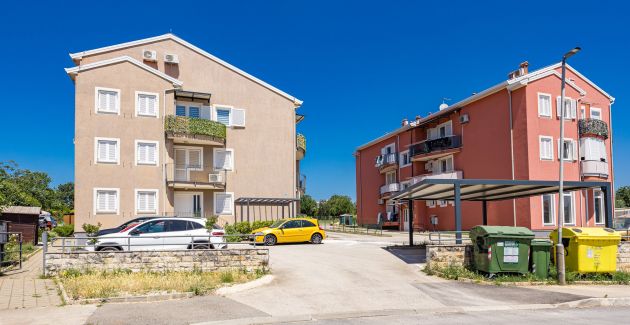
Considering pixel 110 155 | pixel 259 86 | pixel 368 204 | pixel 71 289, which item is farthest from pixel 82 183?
pixel 368 204

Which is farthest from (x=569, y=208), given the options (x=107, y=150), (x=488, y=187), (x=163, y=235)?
(x=107, y=150)

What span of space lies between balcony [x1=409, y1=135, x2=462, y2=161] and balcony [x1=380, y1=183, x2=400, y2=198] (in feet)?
12.0

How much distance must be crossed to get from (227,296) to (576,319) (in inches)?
308

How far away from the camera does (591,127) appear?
35.0 m

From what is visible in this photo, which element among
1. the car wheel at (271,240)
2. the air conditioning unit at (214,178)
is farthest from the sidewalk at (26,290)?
the air conditioning unit at (214,178)

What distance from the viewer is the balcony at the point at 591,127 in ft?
115

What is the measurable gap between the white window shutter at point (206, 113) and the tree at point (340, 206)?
188ft

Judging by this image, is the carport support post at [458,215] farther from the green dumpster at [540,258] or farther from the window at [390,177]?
the window at [390,177]

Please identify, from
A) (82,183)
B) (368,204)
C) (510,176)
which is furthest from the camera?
(368,204)

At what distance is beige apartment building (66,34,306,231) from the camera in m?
29.4

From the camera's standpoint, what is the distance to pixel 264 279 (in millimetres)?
14906

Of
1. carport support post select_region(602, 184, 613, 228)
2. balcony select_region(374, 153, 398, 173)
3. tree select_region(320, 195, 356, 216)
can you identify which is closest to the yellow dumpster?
carport support post select_region(602, 184, 613, 228)

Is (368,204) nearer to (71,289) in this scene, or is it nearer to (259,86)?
(259,86)

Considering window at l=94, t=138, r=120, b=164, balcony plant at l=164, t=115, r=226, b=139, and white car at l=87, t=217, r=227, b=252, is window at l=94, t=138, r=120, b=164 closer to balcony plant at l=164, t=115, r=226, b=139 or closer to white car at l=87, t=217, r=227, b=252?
balcony plant at l=164, t=115, r=226, b=139
